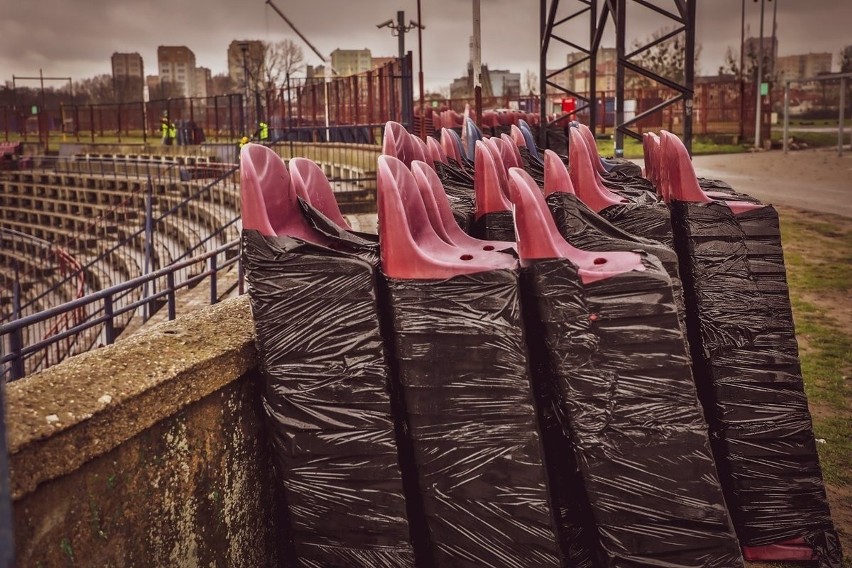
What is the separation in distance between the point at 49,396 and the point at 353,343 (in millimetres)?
825

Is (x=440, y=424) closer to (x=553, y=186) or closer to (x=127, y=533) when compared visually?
(x=127, y=533)

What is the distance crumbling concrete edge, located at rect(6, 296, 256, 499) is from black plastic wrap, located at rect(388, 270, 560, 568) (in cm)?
59

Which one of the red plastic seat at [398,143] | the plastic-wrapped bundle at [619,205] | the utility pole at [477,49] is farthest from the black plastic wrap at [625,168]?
the utility pole at [477,49]

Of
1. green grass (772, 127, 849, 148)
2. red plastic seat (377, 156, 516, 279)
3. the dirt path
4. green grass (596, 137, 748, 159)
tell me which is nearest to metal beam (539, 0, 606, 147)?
the dirt path

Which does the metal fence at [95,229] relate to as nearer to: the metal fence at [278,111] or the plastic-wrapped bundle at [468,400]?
the metal fence at [278,111]

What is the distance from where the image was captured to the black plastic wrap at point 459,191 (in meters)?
3.46

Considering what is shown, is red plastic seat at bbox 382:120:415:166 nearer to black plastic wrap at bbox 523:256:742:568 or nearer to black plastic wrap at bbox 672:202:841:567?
black plastic wrap at bbox 672:202:841:567

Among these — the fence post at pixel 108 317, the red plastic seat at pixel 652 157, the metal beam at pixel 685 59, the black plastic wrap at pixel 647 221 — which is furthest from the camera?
the metal beam at pixel 685 59

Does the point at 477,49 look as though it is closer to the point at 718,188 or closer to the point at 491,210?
the point at 718,188

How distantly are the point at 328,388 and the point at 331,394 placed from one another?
0.02 metres

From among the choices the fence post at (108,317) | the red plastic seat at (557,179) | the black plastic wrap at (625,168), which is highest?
the black plastic wrap at (625,168)

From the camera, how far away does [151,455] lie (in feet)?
6.98

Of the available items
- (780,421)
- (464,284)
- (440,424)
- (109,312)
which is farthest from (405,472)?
(109,312)

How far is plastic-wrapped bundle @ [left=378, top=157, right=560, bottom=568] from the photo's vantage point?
2.20m
